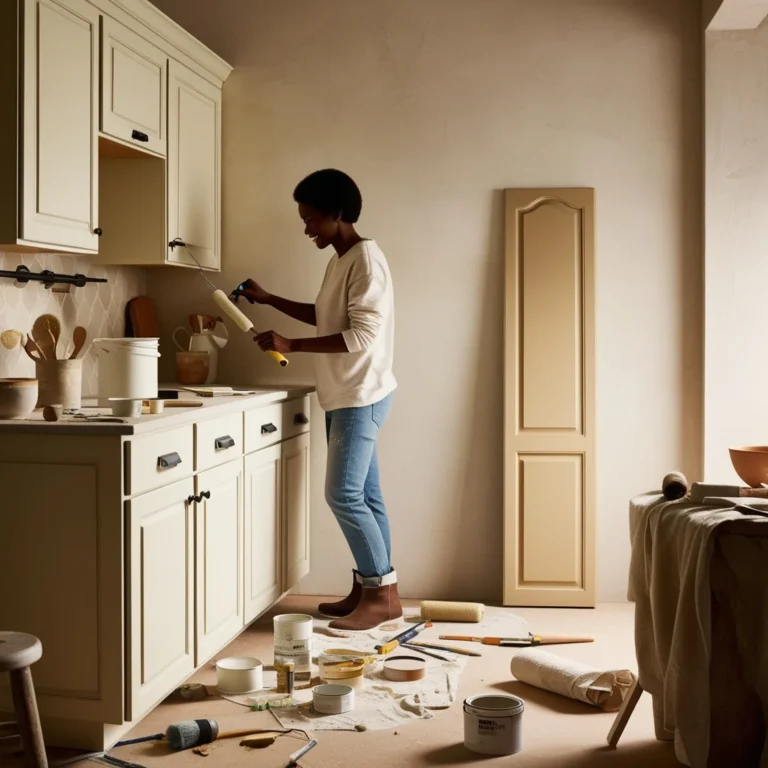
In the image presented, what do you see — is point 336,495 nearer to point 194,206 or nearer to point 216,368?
point 216,368

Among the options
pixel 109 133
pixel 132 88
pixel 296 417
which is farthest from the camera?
pixel 296 417

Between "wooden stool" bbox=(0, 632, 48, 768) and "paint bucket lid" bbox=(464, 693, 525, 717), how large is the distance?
42.5 inches

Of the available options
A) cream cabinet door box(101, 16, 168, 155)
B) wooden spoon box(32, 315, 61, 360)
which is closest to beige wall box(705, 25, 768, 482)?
cream cabinet door box(101, 16, 168, 155)

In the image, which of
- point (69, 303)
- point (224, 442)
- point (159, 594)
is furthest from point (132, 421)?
point (69, 303)

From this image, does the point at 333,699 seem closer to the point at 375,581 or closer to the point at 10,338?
the point at 375,581

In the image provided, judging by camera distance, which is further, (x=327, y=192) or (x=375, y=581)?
(x=375, y=581)

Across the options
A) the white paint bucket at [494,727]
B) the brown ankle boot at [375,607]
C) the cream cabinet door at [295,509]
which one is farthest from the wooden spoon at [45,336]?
the white paint bucket at [494,727]

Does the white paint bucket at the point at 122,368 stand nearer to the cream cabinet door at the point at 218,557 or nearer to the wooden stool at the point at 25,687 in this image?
the cream cabinet door at the point at 218,557

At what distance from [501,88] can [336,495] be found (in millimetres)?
1823

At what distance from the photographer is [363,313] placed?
359 centimetres

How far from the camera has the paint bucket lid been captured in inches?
102

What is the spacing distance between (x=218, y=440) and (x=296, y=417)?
35.3 inches

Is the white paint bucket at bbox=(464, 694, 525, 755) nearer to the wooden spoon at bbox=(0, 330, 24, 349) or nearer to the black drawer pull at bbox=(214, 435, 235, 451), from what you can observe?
the black drawer pull at bbox=(214, 435, 235, 451)

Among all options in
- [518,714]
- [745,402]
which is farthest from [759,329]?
[518,714]
